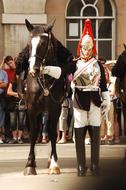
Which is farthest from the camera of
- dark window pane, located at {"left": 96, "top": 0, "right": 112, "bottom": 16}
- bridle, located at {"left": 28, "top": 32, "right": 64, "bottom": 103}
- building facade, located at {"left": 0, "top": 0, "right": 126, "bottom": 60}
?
dark window pane, located at {"left": 96, "top": 0, "right": 112, "bottom": 16}

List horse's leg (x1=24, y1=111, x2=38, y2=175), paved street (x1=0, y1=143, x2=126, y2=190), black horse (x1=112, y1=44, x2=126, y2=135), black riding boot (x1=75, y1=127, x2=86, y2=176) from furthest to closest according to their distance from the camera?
1. black horse (x1=112, y1=44, x2=126, y2=135)
2. horse's leg (x1=24, y1=111, x2=38, y2=175)
3. black riding boot (x1=75, y1=127, x2=86, y2=176)
4. paved street (x1=0, y1=143, x2=126, y2=190)

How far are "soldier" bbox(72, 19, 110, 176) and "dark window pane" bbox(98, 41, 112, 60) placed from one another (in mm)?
8369

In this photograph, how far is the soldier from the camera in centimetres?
714

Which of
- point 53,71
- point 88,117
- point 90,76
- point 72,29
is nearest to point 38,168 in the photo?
point 88,117

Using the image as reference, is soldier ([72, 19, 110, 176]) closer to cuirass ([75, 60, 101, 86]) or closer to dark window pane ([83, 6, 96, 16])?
cuirass ([75, 60, 101, 86])

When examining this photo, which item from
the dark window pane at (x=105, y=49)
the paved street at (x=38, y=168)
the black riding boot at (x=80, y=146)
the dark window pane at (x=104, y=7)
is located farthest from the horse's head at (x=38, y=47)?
the dark window pane at (x=104, y=7)

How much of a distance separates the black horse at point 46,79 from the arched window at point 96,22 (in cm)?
797

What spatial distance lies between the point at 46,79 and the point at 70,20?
839 cm

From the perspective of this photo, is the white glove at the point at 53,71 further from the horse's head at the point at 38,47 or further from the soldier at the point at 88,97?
the soldier at the point at 88,97

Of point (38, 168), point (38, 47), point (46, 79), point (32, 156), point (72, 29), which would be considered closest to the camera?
point (38, 47)

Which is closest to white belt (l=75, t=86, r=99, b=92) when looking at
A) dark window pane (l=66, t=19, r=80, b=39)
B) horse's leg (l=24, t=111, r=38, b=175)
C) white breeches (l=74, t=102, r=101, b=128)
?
white breeches (l=74, t=102, r=101, b=128)

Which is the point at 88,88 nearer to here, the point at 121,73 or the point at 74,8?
the point at 121,73

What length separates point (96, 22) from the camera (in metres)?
15.6

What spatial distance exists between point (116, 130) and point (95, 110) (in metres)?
5.14
